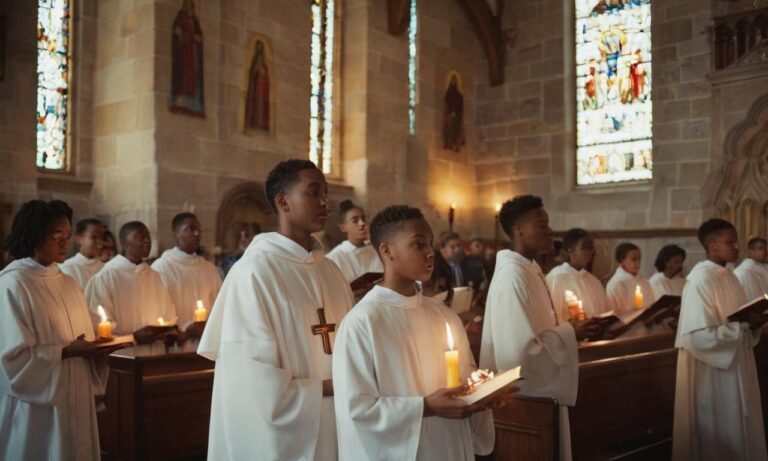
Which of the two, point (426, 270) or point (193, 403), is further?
point (193, 403)

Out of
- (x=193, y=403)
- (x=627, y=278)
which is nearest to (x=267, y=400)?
(x=193, y=403)

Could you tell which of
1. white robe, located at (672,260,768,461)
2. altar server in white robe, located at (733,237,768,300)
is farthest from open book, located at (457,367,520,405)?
altar server in white robe, located at (733,237,768,300)

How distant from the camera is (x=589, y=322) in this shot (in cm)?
446

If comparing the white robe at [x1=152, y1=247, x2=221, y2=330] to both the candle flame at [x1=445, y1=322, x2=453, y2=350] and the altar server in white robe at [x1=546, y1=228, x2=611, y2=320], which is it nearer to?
the altar server in white robe at [x1=546, y1=228, x2=611, y2=320]

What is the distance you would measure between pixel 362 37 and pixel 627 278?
636 centimetres

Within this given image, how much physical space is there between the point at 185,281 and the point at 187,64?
4.04m

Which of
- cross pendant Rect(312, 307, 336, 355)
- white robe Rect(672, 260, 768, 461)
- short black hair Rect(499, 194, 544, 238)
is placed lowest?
white robe Rect(672, 260, 768, 461)

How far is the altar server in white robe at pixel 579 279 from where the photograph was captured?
6.88 meters

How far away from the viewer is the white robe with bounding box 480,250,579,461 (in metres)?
3.72

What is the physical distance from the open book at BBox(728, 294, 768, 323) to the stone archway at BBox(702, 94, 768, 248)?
7.08m

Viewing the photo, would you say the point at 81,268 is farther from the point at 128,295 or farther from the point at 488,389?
the point at 488,389

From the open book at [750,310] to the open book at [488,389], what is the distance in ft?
8.53

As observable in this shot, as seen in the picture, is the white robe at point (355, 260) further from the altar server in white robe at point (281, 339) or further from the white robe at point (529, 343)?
the altar server in white robe at point (281, 339)

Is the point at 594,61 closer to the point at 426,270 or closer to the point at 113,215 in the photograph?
the point at 113,215
